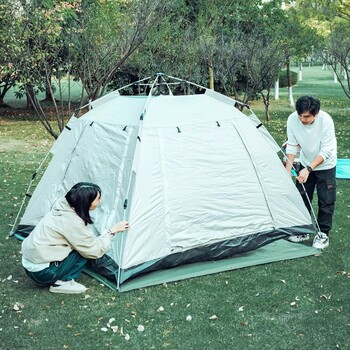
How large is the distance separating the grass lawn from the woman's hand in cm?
51

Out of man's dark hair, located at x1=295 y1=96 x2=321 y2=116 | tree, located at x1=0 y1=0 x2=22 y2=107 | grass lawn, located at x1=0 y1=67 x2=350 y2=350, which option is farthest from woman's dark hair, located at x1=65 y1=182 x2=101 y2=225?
tree, located at x1=0 y1=0 x2=22 y2=107

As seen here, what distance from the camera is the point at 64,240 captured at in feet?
15.0

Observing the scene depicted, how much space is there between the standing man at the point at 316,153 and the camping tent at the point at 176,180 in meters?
0.18

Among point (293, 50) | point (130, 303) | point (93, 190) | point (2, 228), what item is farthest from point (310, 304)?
point (293, 50)

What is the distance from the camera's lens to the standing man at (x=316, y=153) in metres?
5.43

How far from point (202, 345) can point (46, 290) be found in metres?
1.56

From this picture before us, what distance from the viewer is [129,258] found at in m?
4.83

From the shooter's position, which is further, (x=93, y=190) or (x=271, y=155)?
(x=271, y=155)

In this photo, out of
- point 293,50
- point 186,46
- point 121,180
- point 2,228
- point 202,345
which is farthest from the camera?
point 293,50

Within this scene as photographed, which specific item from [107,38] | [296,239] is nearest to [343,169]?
[296,239]

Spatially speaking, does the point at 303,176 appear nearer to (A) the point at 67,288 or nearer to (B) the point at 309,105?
(B) the point at 309,105

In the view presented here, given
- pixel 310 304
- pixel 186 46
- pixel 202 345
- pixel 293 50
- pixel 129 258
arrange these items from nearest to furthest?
pixel 202 345, pixel 310 304, pixel 129 258, pixel 186 46, pixel 293 50

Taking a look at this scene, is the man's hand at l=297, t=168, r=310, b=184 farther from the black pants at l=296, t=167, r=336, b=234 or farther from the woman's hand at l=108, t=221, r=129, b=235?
the woman's hand at l=108, t=221, r=129, b=235

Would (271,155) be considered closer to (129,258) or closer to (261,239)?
(261,239)
